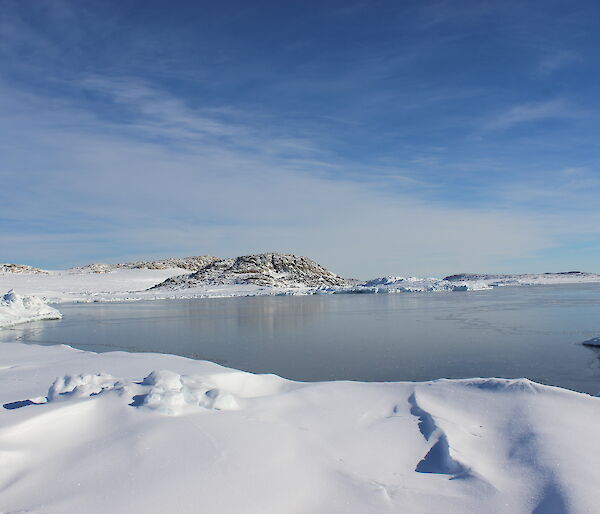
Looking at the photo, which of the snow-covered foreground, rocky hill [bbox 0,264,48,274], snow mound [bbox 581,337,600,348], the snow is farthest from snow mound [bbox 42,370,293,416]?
rocky hill [bbox 0,264,48,274]

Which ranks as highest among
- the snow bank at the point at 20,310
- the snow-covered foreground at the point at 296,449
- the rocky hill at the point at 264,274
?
the rocky hill at the point at 264,274

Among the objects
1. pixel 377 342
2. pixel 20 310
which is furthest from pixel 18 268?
pixel 377 342

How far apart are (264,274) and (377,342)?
119ft

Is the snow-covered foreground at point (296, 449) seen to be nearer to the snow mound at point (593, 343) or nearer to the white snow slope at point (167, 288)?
the snow mound at point (593, 343)

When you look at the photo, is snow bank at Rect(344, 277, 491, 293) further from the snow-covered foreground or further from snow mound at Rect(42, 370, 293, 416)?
snow mound at Rect(42, 370, 293, 416)

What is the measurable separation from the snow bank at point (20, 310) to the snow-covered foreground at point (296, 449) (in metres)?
13.4

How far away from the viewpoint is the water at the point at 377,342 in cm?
654

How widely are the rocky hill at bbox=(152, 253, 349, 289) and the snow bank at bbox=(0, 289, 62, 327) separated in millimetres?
24085

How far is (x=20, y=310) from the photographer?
675 inches

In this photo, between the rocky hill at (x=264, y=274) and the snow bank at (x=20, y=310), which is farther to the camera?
the rocky hill at (x=264, y=274)

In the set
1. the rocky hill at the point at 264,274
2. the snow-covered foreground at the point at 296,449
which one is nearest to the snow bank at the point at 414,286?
the rocky hill at the point at 264,274

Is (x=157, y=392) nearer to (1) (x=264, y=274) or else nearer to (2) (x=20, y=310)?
(2) (x=20, y=310)

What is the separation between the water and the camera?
6543 millimetres

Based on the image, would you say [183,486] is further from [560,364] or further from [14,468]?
[560,364]
